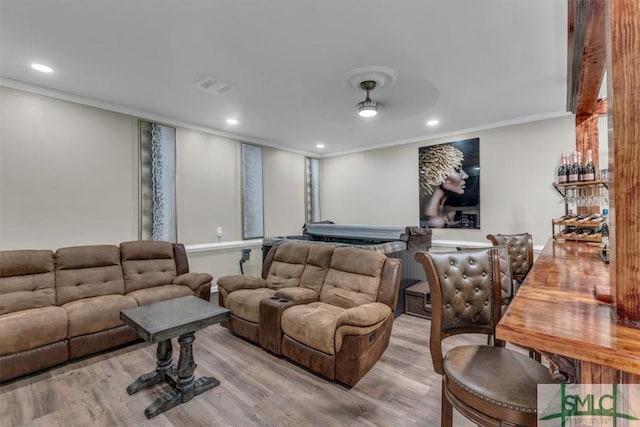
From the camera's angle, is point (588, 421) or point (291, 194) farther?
point (291, 194)

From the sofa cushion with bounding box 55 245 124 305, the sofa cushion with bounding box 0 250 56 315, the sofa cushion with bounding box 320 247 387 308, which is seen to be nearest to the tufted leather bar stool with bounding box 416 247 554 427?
the sofa cushion with bounding box 320 247 387 308

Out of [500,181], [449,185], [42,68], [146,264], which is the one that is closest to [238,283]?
[146,264]

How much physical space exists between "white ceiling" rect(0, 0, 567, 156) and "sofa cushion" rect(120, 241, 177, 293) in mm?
1869

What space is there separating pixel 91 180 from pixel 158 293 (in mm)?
1757

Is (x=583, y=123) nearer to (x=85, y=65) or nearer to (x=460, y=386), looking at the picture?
(x=460, y=386)

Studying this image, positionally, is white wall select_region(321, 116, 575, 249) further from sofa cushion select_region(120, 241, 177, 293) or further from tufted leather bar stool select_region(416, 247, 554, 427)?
sofa cushion select_region(120, 241, 177, 293)

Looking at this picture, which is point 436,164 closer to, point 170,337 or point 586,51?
point 586,51

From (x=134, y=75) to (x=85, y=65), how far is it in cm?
40

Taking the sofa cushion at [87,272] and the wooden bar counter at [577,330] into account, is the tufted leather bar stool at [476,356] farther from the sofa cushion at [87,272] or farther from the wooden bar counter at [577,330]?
the sofa cushion at [87,272]

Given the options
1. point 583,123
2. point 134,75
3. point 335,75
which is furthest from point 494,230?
point 134,75

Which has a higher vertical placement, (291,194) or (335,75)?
(335,75)

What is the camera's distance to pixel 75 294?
3.14 metres

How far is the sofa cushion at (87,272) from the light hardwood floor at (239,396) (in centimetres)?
74

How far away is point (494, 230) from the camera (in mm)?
4758
